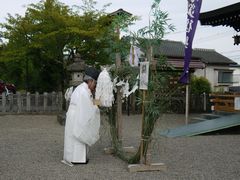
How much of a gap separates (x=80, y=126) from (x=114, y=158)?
1073 mm

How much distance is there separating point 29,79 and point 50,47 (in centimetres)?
439

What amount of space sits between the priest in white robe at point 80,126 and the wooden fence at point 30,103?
32.8ft

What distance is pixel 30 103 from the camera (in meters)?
16.2

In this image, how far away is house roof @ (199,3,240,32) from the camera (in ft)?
36.5

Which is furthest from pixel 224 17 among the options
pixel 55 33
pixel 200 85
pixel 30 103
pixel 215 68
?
pixel 215 68

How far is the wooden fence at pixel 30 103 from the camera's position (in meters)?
16.0

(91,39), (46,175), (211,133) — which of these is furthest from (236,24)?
(46,175)

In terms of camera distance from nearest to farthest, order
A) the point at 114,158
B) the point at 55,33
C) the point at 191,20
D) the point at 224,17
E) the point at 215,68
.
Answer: the point at 114,158 < the point at 191,20 < the point at 224,17 < the point at 55,33 < the point at 215,68

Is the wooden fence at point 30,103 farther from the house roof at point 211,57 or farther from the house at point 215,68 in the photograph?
the house roof at point 211,57

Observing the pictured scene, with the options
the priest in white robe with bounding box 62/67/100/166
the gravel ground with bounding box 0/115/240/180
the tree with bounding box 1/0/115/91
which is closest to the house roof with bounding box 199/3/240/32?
the gravel ground with bounding box 0/115/240/180

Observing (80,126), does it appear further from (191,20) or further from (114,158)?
(191,20)

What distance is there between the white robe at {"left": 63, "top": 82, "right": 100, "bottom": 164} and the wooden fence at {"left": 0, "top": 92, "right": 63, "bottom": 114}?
999 cm

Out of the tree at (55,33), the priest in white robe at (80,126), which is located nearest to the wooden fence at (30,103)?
the tree at (55,33)

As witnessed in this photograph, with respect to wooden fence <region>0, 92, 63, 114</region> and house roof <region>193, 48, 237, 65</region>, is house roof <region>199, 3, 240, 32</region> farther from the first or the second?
house roof <region>193, 48, 237, 65</region>
